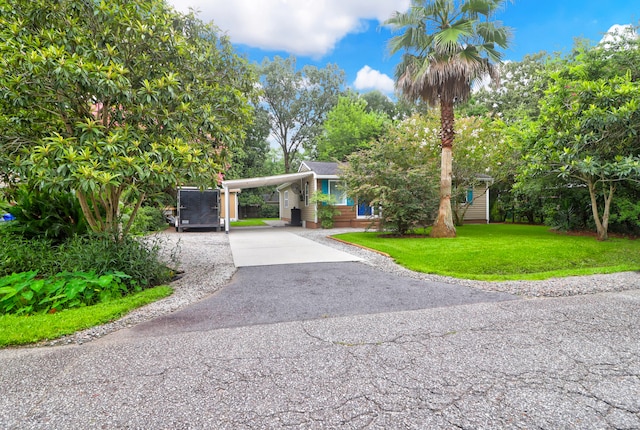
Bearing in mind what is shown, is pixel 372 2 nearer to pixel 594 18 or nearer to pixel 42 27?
pixel 594 18

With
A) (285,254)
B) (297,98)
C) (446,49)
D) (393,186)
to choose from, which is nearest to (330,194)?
(393,186)

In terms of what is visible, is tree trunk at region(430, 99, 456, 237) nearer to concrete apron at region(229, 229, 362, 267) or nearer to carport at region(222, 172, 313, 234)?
concrete apron at region(229, 229, 362, 267)

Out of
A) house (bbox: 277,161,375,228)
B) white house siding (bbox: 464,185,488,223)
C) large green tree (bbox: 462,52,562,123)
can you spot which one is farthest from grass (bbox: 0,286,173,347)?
large green tree (bbox: 462,52,562,123)

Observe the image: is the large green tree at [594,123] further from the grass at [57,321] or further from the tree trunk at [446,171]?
the grass at [57,321]

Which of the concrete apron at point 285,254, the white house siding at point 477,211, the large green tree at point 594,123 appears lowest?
the concrete apron at point 285,254

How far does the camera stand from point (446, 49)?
9117 mm

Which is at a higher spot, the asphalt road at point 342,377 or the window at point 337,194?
the window at point 337,194

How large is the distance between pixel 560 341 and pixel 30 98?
22.4 ft

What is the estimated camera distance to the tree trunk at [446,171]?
10.0 m

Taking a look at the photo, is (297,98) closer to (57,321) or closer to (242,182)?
(242,182)

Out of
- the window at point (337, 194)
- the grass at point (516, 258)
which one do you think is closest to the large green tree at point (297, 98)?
the window at point (337, 194)

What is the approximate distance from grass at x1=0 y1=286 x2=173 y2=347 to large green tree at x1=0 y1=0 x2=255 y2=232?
1.39 m

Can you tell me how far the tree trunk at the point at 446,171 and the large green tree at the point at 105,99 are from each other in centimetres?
686

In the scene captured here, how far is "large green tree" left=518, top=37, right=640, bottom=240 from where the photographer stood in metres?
7.53
